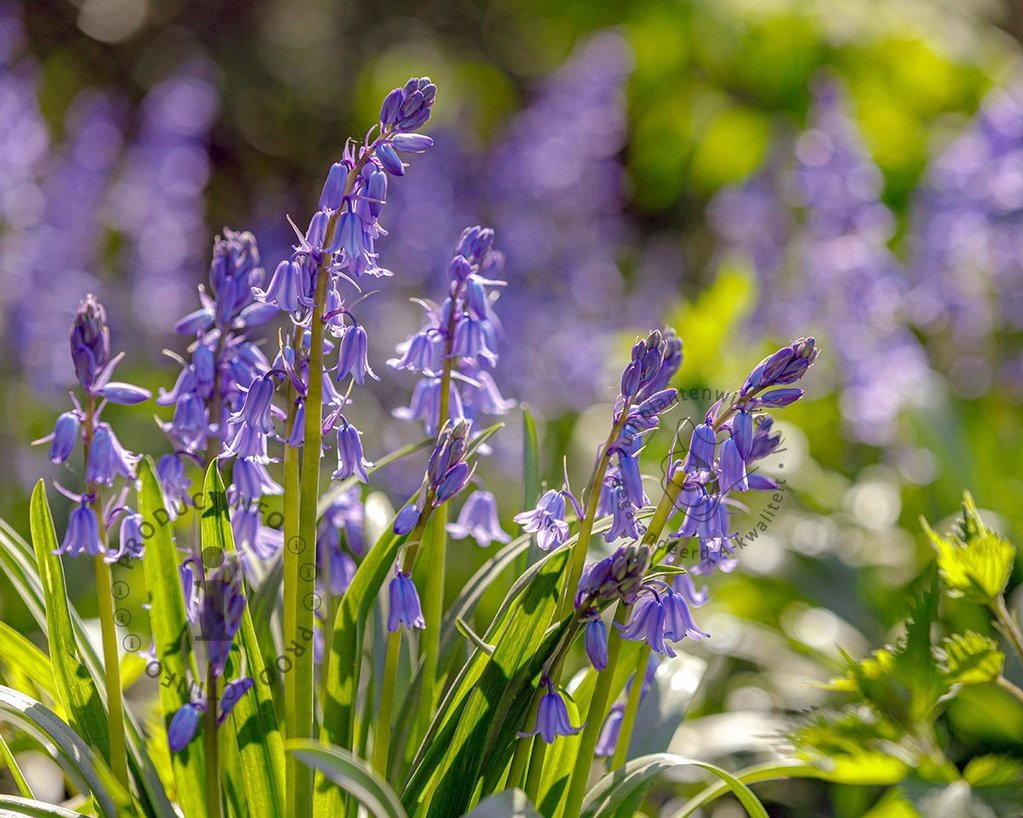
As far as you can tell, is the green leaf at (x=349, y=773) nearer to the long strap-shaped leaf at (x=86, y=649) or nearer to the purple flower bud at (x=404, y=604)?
the purple flower bud at (x=404, y=604)

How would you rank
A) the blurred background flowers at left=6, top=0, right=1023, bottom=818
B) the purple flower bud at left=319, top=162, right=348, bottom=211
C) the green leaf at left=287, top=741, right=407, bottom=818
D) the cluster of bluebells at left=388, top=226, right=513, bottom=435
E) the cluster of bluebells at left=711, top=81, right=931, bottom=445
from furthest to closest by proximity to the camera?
the cluster of bluebells at left=711, top=81, right=931, bottom=445
the blurred background flowers at left=6, top=0, right=1023, bottom=818
the cluster of bluebells at left=388, top=226, right=513, bottom=435
the purple flower bud at left=319, top=162, right=348, bottom=211
the green leaf at left=287, top=741, right=407, bottom=818

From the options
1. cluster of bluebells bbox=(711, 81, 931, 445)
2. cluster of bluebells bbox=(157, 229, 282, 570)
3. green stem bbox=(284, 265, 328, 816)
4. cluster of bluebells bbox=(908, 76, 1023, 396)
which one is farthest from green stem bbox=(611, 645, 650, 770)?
cluster of bluebells bbox=(908, 76, 1023, 396)

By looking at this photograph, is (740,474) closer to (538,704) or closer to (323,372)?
(538,704)

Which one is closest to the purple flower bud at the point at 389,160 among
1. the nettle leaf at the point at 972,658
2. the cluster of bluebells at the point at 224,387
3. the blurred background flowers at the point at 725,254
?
the cluster of bluebells at the point at 224,387

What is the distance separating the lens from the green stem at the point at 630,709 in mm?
1751

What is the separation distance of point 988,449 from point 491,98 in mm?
5589

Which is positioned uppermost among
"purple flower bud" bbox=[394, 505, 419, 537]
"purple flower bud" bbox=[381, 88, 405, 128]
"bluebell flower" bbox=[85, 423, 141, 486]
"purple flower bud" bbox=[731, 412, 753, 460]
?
"purple flower bud" bbox=[381, 88, 405, 128]

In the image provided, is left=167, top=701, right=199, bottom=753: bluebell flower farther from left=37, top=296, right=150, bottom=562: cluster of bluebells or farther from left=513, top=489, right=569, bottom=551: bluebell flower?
left=513, top=489, right=569, bottom=551: bluebell flower

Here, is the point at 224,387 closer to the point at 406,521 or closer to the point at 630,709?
the point at 406,521

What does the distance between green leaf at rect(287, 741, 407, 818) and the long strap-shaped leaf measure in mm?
540

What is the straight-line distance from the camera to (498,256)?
195cm

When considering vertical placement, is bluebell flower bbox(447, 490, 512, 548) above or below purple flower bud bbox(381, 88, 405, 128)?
below

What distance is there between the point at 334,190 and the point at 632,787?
1024mm

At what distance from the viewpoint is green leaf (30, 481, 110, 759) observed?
1.66 metres
